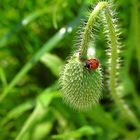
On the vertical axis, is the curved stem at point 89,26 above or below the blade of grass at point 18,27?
above

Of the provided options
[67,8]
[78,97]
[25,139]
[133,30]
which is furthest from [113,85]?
[67,8]

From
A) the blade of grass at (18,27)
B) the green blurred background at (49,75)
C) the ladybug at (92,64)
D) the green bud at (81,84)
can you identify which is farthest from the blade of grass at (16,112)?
the ladybug at (92,64)

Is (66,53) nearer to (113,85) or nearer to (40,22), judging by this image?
(40,22)

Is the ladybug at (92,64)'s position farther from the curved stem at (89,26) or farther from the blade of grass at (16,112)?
the blade of grass at (16,112)

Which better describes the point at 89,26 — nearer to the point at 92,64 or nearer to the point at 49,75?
the point at 92,64

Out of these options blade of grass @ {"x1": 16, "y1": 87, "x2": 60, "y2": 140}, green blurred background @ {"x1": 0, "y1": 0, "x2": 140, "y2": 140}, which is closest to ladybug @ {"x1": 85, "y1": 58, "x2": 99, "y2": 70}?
green blurred background @ {"x1": 0, "y1": 0, "x2": 140, "y2": 140}

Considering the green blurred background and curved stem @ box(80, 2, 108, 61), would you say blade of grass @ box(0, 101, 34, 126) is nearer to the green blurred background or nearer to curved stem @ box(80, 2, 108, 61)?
the green blurred background
